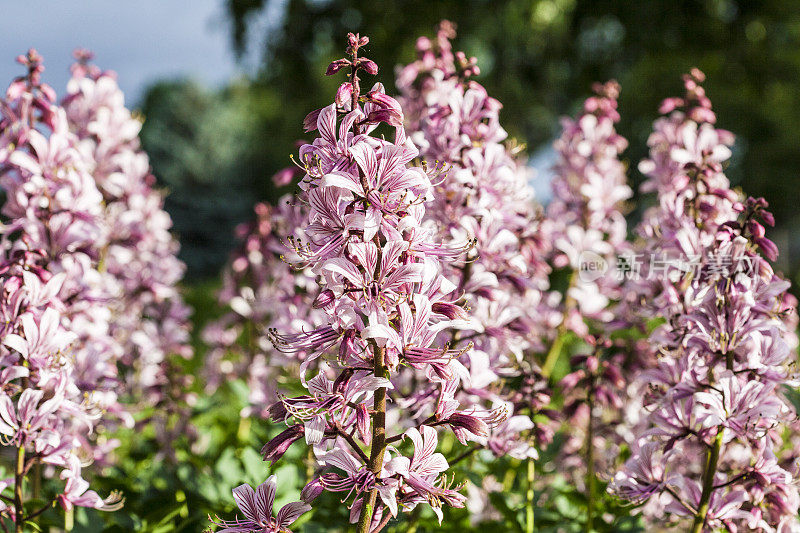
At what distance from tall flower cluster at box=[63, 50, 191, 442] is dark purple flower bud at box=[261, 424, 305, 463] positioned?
6.32 feet

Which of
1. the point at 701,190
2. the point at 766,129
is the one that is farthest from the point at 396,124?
the point at 766,129

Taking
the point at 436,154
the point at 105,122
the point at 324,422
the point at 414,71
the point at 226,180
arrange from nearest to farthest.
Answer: the point at 324,422 < the point at 436,154 < the point at 414,71 < the point at 105,122 < the point at 226,180

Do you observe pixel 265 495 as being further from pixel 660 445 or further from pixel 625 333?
pixel 625 333

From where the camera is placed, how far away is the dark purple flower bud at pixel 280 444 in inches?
73.4

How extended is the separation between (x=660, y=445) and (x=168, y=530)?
6.16 ft

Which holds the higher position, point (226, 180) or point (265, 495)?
point (226, 180)

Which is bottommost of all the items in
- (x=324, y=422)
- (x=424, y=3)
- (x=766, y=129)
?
(x=324, y=422)

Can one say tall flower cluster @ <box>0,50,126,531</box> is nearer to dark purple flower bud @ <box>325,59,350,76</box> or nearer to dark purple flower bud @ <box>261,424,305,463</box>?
dark purple flower bud @ <box>261,424,305,463</box>

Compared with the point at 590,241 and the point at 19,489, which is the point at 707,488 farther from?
the point at 19,489

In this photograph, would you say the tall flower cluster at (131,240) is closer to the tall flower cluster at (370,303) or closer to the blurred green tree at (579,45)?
the tall flower cluster at (370,303)

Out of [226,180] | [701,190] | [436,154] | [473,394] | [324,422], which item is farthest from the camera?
[226,180]

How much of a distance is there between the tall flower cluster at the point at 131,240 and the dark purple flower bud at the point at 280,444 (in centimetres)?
193

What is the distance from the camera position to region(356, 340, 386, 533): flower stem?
1896 mm

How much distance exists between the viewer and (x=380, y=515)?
6.38ft
